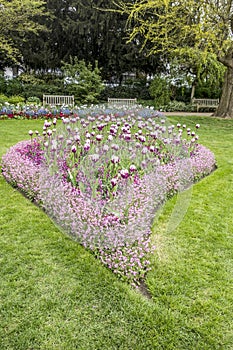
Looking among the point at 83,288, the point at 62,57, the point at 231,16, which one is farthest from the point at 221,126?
the point at 62,57

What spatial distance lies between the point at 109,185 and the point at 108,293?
1329 millimetres

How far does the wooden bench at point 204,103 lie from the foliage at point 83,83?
4947 millimetres

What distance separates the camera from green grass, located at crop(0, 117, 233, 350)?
177 centimetres

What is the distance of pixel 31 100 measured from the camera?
12.9 m

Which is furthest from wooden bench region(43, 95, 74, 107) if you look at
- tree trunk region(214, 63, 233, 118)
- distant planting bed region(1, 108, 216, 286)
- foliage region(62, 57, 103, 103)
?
distant planting bed region(1, 108, 216, 286)

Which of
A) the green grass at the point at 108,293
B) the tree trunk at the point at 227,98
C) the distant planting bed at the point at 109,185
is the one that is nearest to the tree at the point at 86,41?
the tree trunk at the point at 227,98

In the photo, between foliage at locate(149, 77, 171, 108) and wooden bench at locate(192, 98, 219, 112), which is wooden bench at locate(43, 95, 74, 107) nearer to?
foliage at locate(149, 77, 171, 108)

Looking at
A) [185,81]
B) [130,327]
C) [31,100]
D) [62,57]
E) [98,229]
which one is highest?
[62,57]

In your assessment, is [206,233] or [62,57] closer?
[206,233]

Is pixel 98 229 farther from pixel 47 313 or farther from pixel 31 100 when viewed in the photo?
pixel 31 100

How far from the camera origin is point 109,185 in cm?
322

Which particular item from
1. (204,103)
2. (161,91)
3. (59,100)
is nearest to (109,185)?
(59,100)

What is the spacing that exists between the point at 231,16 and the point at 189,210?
8.77 meters

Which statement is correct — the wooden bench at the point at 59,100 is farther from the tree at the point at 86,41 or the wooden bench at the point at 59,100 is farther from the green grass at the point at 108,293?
the green grass at the point at 108,293
